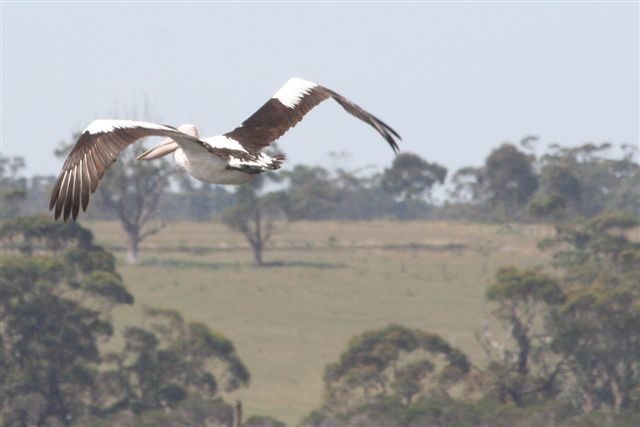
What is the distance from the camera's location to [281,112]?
1436 cm

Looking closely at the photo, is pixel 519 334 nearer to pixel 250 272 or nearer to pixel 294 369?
pixel 294 369

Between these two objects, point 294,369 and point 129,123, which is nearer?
point 129,123

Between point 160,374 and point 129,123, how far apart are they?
96.4 ft

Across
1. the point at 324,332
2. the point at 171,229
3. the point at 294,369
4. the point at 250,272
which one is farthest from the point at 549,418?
the point at 171,229

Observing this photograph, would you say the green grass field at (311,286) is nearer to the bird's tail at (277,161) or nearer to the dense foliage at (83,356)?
the dense foliage at (83,356)

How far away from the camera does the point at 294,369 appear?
1766 inches

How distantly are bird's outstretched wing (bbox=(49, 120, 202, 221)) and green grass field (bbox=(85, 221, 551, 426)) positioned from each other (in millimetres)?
26896

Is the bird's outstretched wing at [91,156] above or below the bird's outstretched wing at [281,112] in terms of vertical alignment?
below

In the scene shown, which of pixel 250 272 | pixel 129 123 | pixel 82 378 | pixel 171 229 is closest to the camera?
pixel 129 123

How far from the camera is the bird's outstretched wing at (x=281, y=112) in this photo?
13.8 metres

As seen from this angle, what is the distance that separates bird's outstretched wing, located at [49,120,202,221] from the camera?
11.9 m

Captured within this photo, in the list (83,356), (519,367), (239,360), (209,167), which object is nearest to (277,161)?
(209,167)

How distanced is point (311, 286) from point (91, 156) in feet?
155

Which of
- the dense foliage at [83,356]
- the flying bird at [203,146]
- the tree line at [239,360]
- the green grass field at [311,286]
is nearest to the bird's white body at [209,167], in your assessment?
the flying bird at [203,146]
